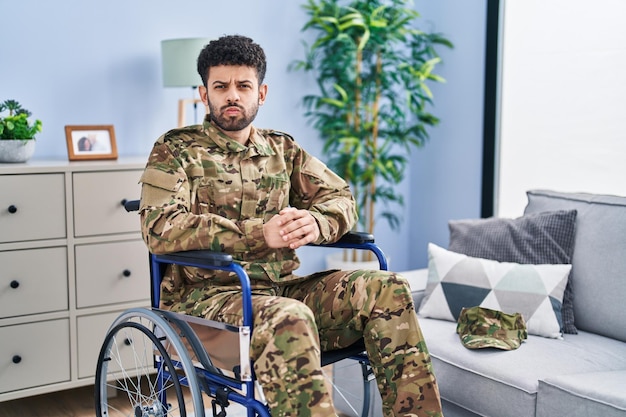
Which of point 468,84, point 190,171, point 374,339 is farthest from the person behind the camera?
point 468,84

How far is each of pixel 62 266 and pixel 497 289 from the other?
Result: 151 centimetres

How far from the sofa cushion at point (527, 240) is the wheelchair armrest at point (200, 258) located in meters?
1.22

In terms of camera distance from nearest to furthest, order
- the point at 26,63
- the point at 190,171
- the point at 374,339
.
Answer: the point at 374,339, the point at 190,171, the point at 26,63

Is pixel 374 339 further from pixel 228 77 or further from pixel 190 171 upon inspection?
pixel 228 77

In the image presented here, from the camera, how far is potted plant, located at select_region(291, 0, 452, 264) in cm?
375

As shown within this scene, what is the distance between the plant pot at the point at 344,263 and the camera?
379cm

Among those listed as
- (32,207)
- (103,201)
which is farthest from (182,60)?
(32,207)

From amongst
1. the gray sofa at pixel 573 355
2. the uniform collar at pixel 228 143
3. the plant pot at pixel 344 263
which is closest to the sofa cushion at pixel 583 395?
the gray sofa at pixel 573 355

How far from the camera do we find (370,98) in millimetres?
3861

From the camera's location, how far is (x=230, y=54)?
2.26 meters

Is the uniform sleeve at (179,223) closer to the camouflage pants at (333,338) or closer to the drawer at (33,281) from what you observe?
the camouflage pants at (333,338)

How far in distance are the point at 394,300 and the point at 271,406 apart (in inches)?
17.5

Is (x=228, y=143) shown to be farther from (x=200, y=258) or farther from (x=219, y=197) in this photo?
(x=200, y=258)

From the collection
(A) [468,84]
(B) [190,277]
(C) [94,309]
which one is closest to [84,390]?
(C) [94,309]
